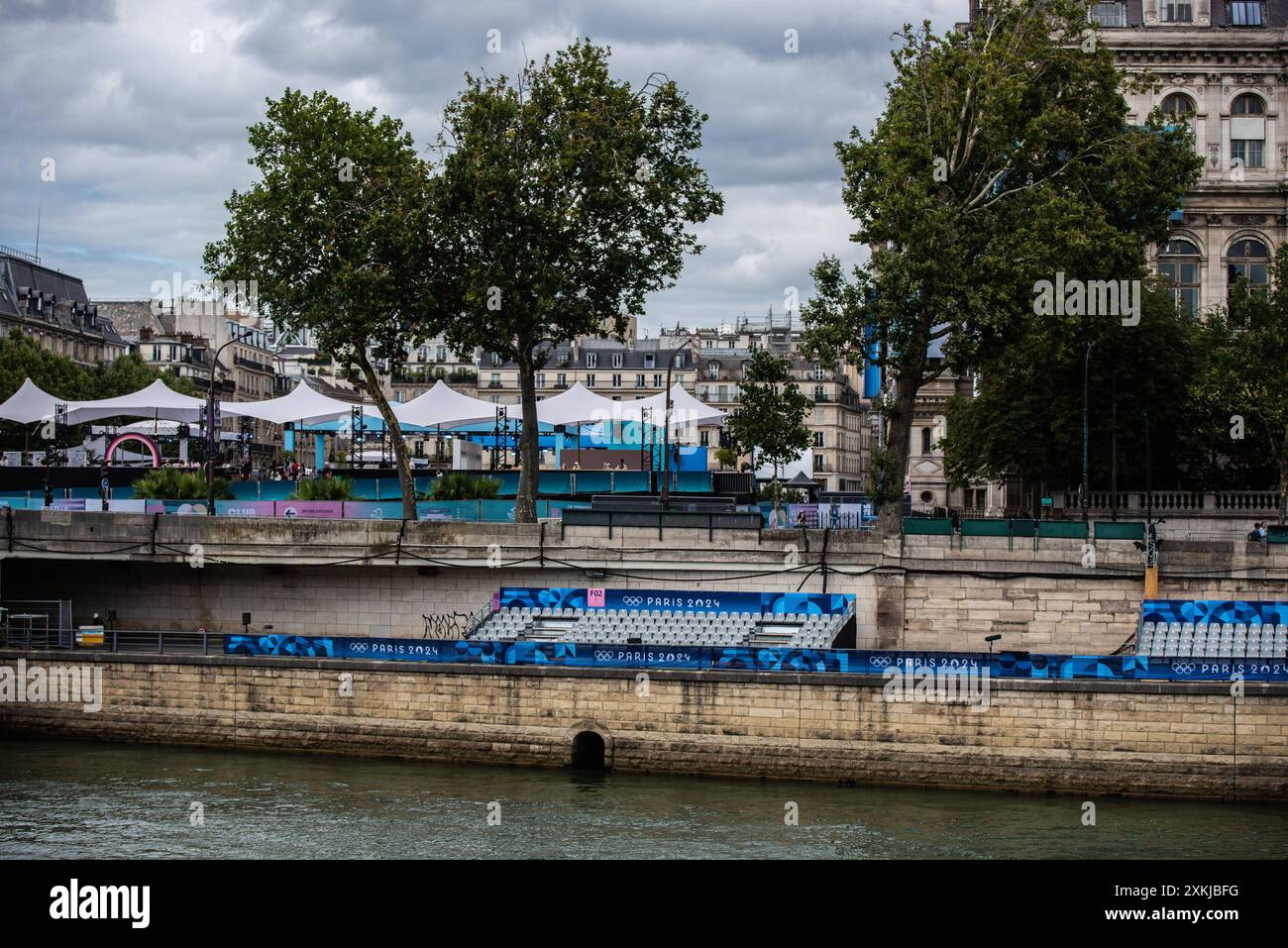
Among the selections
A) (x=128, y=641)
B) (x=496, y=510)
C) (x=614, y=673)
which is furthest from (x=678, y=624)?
(x=128, y=641)

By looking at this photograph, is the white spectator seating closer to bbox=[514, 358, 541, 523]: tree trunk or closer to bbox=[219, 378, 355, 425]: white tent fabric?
bbox=[514, 358, 541, 523]: tree trunk

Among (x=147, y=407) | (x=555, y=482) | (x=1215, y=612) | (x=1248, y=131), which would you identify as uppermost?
(x=1248, y=131)

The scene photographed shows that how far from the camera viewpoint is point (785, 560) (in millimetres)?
39062

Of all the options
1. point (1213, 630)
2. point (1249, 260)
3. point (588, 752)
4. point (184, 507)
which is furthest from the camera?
point (1249, 260)

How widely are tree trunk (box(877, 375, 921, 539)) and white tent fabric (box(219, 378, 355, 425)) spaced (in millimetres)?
20668

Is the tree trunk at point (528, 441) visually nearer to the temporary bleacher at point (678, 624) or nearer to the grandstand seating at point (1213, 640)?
the temporary bleacher at point (678, 624)

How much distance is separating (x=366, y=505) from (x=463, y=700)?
9.95 m

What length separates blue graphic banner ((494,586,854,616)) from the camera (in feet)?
126

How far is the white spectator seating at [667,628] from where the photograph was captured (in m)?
37.1

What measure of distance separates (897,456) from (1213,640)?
9912mm

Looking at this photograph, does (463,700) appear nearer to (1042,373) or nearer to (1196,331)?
(1042,373)

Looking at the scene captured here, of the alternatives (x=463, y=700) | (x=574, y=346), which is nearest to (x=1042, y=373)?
(x=463, y=700)

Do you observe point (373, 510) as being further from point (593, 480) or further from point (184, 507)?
point (593, 480)

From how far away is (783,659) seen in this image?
33906 millimetres
